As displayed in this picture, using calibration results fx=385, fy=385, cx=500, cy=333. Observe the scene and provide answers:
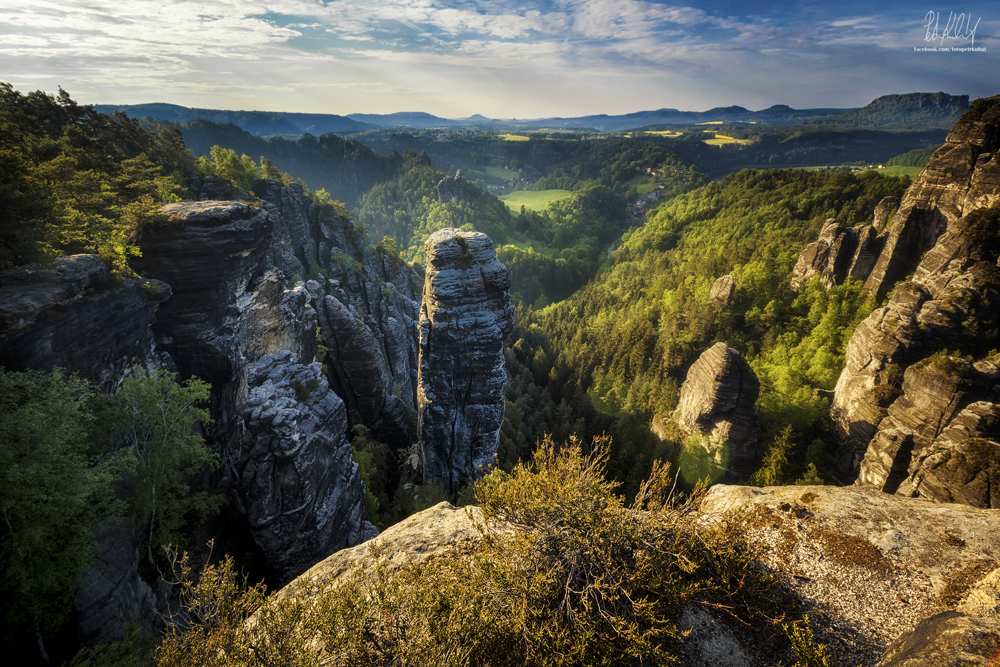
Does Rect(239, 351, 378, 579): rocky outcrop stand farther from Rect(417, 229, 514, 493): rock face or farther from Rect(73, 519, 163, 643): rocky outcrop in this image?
Rect(417, 229, 514, 493): rock face

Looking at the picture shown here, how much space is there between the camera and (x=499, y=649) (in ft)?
21.3

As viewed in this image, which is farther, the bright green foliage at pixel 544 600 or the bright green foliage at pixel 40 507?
the bright green foliage at pixel 40 507

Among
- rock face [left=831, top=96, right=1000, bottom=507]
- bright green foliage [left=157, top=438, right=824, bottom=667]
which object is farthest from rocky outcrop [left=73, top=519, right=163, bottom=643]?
rock face [left=831, top=96, right=1000, bottom=507]

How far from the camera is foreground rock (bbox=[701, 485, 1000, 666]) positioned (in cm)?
711

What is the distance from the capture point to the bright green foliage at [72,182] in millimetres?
14680

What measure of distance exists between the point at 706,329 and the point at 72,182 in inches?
2111

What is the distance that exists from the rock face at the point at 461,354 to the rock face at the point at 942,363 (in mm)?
23004

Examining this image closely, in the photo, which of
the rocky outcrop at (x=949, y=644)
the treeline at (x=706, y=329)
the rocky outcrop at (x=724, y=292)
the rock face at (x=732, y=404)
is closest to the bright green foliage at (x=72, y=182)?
the rocky outcrop at (x=949, y=644)

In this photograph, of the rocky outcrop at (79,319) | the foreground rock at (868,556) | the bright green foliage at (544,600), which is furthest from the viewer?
the rocky outcrop at (79,319)

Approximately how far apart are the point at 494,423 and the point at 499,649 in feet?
81.2

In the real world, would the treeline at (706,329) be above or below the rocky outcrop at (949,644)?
below

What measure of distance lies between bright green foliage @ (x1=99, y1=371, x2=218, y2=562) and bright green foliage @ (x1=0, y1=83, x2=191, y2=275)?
242 inches

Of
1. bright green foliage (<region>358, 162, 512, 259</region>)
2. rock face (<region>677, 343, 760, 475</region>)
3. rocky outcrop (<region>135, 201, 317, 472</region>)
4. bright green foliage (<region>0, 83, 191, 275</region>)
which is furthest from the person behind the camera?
bright green foliage (<region>358, 162, 512, 259</region>)

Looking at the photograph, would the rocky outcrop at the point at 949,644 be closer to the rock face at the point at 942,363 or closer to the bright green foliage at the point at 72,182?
the rock face at the point at 942,363
